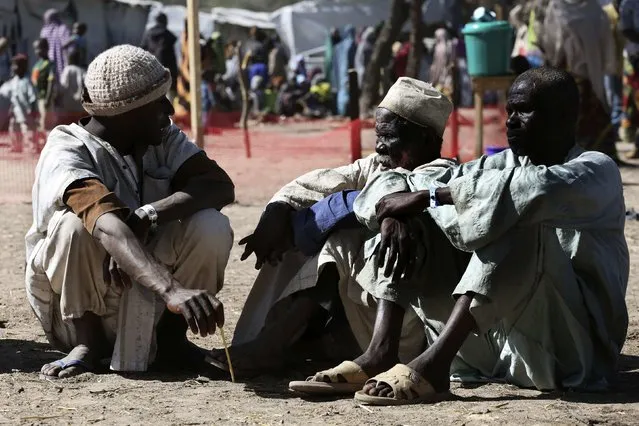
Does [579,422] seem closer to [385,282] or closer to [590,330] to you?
[590,330]

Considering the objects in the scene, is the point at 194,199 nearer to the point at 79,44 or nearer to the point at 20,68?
the point at 20,68

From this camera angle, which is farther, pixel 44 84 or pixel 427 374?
pixel 44 84

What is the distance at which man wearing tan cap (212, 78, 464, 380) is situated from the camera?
14.7 feet

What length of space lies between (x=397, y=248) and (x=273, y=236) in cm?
68

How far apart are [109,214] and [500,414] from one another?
151cm

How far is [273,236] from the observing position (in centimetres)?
463

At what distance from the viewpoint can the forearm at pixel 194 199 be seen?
4508mm

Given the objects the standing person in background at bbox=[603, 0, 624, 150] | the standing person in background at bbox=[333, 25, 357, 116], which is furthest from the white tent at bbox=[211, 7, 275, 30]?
the standing person in background at bbox=[603, 0, 624, 150]

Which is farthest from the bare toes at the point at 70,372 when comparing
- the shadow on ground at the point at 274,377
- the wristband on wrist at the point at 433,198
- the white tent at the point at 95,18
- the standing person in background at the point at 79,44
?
the white tent at the point at 95,18

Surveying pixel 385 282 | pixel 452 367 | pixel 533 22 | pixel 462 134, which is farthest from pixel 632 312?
pixel 462 134

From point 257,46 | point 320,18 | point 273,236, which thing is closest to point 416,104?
point 273,236

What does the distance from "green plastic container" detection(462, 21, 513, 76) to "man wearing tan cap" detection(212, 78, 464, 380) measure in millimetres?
7057

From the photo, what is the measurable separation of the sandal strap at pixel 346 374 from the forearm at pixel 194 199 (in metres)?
0.85

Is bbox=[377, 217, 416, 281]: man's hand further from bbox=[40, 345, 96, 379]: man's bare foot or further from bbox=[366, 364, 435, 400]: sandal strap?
bbox=[40, 345, 96, 379]: man's bare foot
